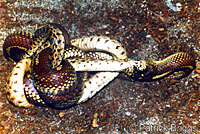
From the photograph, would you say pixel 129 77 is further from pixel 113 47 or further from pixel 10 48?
pixel 10 48

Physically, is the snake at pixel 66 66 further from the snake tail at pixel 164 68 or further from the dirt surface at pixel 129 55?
the dirt surface at pixel 129 55

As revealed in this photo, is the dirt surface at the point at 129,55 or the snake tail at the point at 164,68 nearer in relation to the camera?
the dirt surface at the point at 129,55

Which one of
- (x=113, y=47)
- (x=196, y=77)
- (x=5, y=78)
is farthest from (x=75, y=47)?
(x=196, y=77)

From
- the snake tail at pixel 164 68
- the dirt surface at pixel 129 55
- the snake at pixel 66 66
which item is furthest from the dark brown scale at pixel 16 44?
the snake tail at pixel 164 68

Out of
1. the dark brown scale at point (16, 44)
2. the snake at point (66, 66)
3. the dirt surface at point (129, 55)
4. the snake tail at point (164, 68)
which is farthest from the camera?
the dark brown scale at point (16, 44)

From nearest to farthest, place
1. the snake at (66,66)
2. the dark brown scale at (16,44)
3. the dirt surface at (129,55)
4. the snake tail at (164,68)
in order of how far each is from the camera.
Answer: the snake at (66,66) → the dirt surface at (129,55) → the snake tail at (164,68) → the dark brown scale at (16,44)

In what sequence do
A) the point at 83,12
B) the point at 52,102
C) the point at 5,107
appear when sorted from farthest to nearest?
the point at 83,12
the point at 5,107
the point at 52,102
